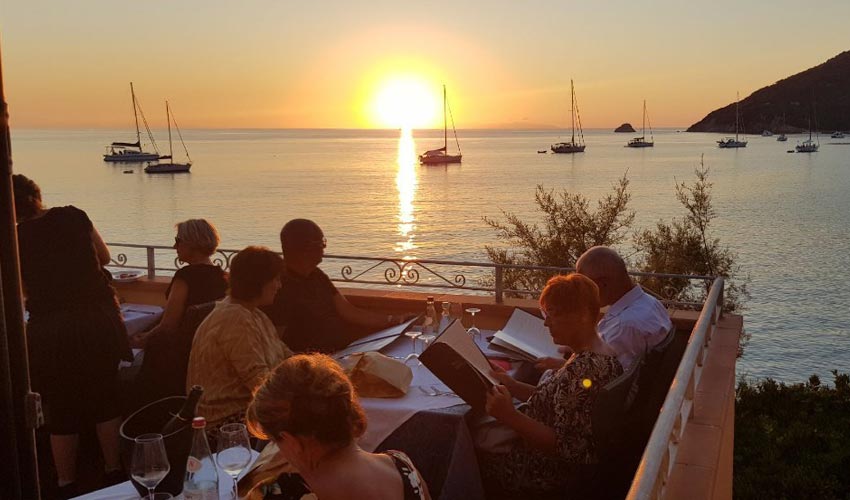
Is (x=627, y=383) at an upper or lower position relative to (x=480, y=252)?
upper

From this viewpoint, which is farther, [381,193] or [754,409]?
[381,193]

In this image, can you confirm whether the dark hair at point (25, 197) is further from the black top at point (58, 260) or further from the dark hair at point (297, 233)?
the dark hair at point (297, 233)

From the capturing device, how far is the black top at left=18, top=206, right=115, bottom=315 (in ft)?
14.2

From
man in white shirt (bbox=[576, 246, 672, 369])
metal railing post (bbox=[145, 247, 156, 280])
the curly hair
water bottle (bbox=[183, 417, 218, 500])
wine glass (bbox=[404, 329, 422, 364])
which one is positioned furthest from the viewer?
metal railing post (bbox=[145, 247, 156, 280])

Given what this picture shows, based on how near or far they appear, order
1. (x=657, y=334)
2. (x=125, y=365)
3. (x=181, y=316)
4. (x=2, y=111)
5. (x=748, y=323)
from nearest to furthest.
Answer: (x=2, y=111) → (x=657, y=334) → (x=181, y=316) → (x=125, y=365) → (x=748, y=323)

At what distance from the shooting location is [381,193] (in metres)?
65.7

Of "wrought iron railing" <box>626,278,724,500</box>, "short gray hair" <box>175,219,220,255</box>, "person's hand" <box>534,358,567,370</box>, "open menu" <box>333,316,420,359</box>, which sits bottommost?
"person's hand" <box>534,358,567,370</box>

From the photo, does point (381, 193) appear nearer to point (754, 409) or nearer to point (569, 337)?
point (754, 409)

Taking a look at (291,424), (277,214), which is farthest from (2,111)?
(277,214)

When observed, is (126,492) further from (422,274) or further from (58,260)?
(422,274)

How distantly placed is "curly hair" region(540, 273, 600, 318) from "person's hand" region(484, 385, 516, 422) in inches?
18.2

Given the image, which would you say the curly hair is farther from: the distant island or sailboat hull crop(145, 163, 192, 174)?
the distant island

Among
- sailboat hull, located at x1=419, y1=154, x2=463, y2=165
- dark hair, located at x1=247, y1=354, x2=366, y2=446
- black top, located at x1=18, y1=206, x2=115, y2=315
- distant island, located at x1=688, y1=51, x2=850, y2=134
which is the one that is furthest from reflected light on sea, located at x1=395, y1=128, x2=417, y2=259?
distant island, located at x1=688, y1=51, x2=850, y2=134

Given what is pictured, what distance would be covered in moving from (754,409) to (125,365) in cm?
1215
